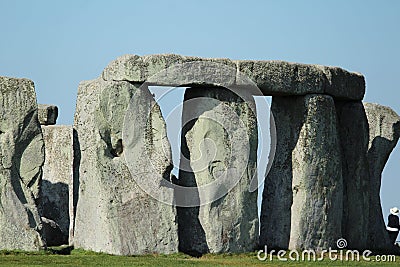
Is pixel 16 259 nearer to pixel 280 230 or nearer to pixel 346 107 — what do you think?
pixel 280 230

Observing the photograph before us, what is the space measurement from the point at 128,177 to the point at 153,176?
48 centimetres

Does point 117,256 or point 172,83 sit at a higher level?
point 172,83

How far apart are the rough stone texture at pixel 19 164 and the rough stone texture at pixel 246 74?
5.60ft

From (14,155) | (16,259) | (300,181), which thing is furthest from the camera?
(300,181)

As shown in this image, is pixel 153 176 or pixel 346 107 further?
pixel 346 107

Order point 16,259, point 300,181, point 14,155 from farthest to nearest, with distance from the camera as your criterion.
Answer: point 300,181, point 14,155, point 16,259

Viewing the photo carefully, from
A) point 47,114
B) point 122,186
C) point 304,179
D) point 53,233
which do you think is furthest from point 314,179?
point 47,114

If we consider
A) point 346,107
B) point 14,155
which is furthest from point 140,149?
point 346,107

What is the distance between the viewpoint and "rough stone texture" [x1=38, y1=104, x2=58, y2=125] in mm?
34656

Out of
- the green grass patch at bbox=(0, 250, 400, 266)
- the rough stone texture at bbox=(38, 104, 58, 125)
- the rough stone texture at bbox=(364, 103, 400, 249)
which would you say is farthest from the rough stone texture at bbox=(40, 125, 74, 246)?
the rough stone texture at bbox=(364, 103, 400, 249)

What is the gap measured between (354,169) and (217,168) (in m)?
4.45

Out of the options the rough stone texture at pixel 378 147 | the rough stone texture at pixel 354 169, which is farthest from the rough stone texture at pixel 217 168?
the rough stone texture at pixel 378 147

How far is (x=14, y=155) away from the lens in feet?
91.1

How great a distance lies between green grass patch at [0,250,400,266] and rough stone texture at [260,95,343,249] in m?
1.43
